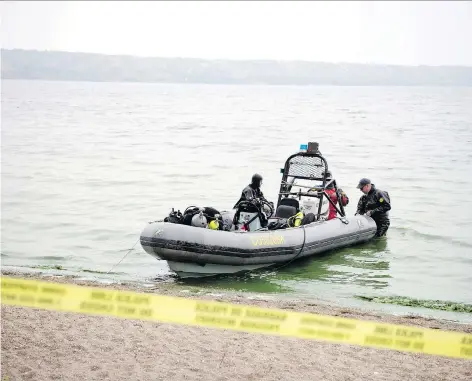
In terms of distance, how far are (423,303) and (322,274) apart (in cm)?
156

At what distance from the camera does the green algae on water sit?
23.4ft

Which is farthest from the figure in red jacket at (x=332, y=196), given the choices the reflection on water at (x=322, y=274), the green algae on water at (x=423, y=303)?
the green algae on water at (x=423, y=303)

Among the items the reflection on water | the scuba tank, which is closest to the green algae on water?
the reflection on water

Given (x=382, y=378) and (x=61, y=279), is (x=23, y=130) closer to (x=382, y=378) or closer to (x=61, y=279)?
(x=61, y=279)

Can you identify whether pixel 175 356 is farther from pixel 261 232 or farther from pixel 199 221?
pixel 261 232

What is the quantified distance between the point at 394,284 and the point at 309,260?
49.2 inches

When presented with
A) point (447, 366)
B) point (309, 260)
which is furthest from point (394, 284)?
point (447, 366)

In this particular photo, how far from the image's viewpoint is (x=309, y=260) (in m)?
8.95

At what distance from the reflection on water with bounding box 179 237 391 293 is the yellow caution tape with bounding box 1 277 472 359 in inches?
46.2

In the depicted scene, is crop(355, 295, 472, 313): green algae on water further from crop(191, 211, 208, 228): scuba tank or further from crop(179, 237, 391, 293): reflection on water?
crop(191, 211, 208, 228): scuba tank

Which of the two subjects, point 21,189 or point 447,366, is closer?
point 447,366

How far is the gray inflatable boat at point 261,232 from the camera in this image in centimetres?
771

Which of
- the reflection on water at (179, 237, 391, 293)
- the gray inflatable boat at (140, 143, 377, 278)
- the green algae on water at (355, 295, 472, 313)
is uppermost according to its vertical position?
the gray inflatable boat at (140, 143, 377, 278)

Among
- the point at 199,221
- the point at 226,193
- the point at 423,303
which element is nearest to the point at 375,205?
the point at 423,303
